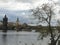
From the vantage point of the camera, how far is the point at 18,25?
25.8m

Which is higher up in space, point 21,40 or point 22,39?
point 21,40

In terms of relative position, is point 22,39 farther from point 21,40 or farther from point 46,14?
point 46,14

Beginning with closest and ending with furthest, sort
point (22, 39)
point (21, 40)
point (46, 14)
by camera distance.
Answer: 1. point (46, 14)
2. point (21, 40)
3. point (22, 39)

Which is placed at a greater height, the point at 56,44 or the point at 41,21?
the point at 41,21

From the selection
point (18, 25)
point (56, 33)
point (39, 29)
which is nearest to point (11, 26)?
point (18, 25)

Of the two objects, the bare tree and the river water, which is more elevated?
the bare tree

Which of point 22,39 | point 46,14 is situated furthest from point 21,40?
point 46,14

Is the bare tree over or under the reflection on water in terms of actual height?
over

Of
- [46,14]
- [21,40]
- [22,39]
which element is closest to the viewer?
[46,14]

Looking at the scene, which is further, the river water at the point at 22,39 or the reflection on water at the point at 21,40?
the reflection on water at the point at 21,40

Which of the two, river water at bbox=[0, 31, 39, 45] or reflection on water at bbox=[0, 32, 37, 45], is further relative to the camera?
reflection on water at bbox=[0, 32, 37, 45]

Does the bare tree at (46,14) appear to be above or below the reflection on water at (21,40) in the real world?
above

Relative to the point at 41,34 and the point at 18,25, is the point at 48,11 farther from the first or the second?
the point at 18,25

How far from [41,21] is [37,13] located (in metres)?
0.82
